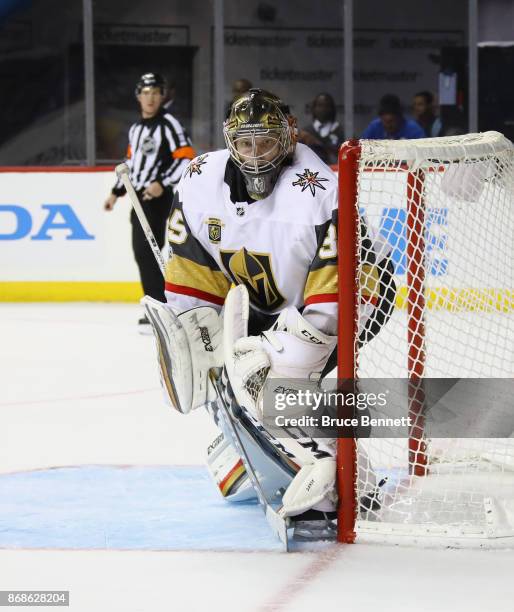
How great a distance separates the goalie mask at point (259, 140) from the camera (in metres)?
2.44

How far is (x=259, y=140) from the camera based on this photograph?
2.44m

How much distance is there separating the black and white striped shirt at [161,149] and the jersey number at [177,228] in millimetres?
3137

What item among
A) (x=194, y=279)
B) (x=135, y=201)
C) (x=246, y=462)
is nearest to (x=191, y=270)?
(x=194, y=279)

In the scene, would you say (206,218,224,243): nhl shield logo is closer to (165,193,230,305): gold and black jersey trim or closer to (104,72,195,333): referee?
(165,193,230,305): gold and black jersey trim

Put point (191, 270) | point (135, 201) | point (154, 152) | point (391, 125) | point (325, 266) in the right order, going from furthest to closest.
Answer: point (391, 125)
point (154, 152)
point (135, 201)
point (191, 270)
point (325, 266)

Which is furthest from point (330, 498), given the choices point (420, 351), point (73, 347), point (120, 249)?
point (120, 249)

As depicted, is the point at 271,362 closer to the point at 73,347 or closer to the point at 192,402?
the point at 192,402

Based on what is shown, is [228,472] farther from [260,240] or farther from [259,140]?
[259,140]

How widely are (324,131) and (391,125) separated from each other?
0.37 metres

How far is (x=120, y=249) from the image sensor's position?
694 cm

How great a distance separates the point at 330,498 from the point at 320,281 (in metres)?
0.39

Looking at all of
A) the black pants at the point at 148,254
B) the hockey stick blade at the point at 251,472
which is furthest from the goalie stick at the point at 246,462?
the black pants at the point at 148,254

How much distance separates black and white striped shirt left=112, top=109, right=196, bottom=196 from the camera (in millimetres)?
5742

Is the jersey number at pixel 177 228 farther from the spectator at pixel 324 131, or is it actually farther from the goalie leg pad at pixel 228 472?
the spectator at pixel 324 131
